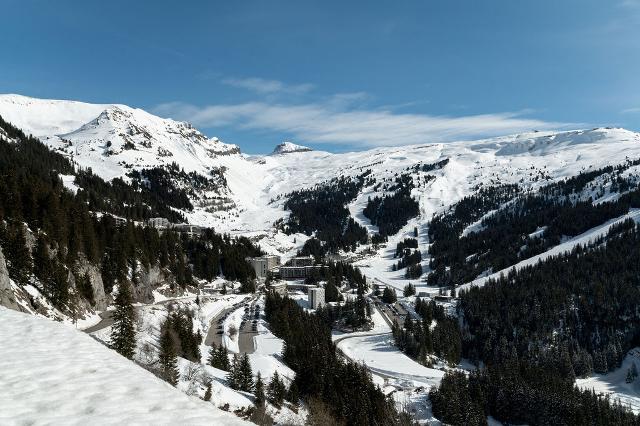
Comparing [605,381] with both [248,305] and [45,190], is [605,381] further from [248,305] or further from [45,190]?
[45,190]

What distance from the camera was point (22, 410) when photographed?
1066 centimetres

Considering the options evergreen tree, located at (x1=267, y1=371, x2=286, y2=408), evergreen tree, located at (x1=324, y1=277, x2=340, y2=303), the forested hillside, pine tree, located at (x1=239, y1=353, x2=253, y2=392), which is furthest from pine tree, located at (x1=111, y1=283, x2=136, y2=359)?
evergreen tree, located at (x1=324, y1=277, x2=340, y2=303)

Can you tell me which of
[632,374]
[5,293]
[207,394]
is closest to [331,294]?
[632,374]

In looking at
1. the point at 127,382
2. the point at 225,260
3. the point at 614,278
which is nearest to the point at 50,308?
the point at 127,382

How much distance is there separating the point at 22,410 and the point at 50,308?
5163cm

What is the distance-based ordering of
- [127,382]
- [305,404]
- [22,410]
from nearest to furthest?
[22,410] → [127,382] → [305,404]

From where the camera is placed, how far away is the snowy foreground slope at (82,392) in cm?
1066

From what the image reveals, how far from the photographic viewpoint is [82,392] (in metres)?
12.1

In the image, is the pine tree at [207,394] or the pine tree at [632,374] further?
the pine tree at [632,374]

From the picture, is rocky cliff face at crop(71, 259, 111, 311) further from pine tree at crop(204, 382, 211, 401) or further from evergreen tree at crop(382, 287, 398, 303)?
evergreen tree at crop(382, 287, 398, 303)

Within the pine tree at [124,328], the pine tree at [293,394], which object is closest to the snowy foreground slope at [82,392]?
the pine tree at [124,328]

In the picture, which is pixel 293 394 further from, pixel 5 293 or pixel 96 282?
pixel 96 282

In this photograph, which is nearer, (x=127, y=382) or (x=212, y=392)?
(x=127, y=382)

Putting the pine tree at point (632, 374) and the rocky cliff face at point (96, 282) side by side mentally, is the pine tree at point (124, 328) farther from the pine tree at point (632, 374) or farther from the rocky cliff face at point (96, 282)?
the pine tree at point (632, 374)
